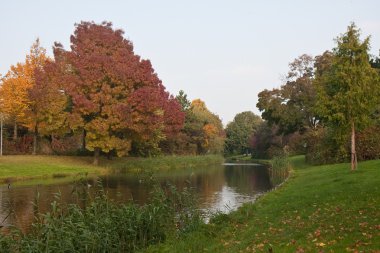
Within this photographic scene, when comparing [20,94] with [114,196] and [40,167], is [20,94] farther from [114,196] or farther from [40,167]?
[114,196]

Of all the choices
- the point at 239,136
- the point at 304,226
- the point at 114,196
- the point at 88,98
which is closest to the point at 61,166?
the point at 88,98

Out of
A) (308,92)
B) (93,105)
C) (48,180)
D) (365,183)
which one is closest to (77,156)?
(93,105)

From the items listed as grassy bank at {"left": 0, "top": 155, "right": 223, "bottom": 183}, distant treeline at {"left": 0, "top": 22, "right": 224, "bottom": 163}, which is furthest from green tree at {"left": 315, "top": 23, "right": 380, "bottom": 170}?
distant treeline at {"left": 0, "top": 22, "right": 224, "bottom": 163}

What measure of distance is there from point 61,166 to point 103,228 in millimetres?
25034

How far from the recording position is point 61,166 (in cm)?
3397

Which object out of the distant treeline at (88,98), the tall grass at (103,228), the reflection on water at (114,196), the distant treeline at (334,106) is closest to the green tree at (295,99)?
the distant treeline at (334,106)

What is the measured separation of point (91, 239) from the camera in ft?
31.2

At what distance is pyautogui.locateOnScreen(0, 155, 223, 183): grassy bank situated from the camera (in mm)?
29703

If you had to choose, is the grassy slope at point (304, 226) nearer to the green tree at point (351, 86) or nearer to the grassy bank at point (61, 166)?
the green tree at point (351, 86)

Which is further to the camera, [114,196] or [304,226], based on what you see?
[114,196]

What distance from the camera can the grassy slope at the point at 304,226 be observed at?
26.5 feet

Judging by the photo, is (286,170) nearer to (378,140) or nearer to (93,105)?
(378,140)

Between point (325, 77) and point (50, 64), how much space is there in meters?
30.0

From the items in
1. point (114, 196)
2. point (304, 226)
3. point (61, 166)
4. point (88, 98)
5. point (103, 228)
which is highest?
point (88, 98)
